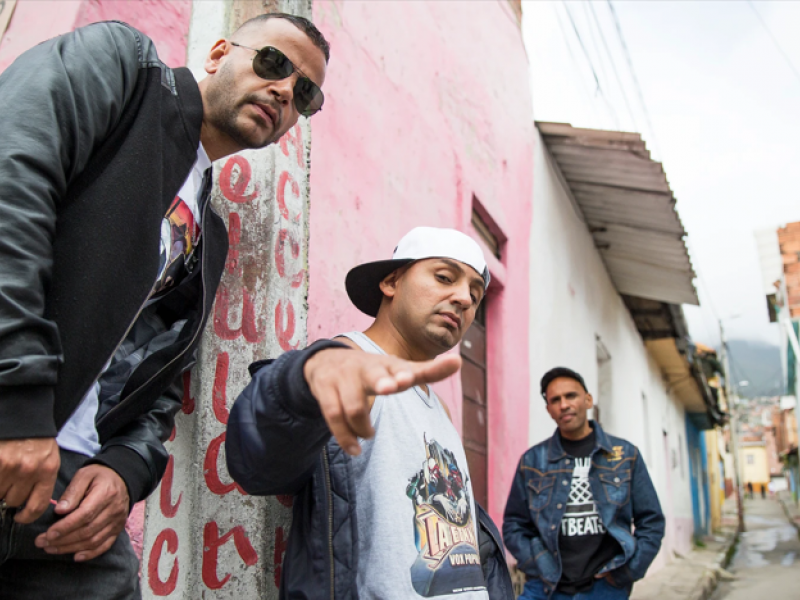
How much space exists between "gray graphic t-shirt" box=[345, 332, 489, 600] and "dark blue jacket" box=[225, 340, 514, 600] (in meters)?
0.05

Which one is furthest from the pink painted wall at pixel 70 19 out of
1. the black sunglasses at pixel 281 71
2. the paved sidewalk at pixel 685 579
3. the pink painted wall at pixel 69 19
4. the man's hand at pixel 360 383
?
the paved sidewalk at pixel 685 579

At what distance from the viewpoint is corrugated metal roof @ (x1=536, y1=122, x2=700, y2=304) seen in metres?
7.08

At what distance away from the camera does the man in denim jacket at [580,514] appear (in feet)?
11.4

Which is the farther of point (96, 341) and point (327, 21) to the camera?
point (327, 21)

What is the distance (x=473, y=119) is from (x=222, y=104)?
Result: 3951 millimetres

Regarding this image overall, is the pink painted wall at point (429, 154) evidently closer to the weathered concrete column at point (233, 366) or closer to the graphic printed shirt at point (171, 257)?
the weathered concrete column at point (233, 366)

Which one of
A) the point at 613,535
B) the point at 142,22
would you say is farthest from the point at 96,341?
the point at 613,535

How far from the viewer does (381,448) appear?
66.8 inches

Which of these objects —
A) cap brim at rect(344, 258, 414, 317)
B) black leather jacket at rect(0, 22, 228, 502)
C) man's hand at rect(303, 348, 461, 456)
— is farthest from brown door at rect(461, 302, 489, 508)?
man's hand at rect(303, 348, 461, 456)

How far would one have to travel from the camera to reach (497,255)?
6.02 metres

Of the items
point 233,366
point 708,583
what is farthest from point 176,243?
point 708,583

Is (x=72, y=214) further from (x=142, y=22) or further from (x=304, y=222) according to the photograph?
(x=142, y=22)

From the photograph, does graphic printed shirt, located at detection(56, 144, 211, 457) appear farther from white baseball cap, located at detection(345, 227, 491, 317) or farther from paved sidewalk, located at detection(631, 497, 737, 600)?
paved sidewalk, located at detection(631, 497, 737, 600)

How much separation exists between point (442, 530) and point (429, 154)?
307 cm
